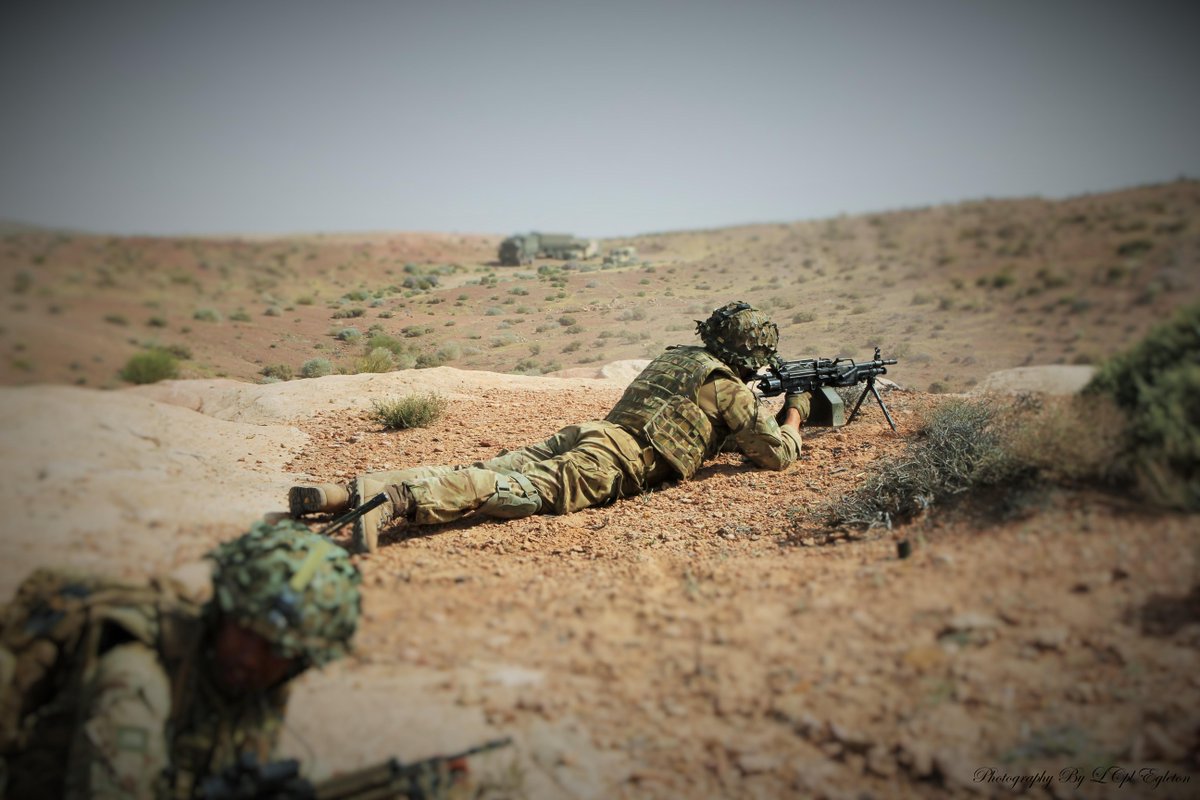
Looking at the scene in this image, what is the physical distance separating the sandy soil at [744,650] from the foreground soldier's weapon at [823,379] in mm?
2680

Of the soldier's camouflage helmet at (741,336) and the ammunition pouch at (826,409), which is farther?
the ammunition pouch at (826,409)

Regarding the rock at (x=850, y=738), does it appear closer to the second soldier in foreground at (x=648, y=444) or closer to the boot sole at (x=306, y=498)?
the second soldier in foreground at (x=648, y=444)

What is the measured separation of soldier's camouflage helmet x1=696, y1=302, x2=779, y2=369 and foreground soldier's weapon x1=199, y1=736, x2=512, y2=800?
168 inches

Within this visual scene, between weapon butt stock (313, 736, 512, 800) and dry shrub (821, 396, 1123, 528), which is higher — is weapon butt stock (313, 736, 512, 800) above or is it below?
below

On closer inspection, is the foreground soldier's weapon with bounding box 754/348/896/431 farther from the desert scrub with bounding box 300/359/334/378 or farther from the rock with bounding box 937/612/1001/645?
the desert scrub with bounding box 300/359/334/378

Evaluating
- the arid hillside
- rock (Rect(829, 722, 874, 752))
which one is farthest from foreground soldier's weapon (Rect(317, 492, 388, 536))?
rock (Rect(829, 722, 874, 752))

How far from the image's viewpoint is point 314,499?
175 inches

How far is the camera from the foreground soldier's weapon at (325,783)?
213 cm

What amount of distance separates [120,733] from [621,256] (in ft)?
27.3

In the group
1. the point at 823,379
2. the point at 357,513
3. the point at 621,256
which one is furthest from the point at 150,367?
the point at 621,256

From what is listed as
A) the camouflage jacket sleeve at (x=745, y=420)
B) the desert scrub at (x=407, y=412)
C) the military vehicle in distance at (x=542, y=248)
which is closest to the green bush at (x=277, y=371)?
the desert scrub at (x=407, y=412)

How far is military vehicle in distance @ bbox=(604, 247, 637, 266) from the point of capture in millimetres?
9339

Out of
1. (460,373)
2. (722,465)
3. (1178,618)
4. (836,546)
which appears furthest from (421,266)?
(1178,618)

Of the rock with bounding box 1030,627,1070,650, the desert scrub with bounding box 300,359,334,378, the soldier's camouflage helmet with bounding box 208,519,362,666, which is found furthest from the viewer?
the desert scrub with bounding box 300,359,334,378
